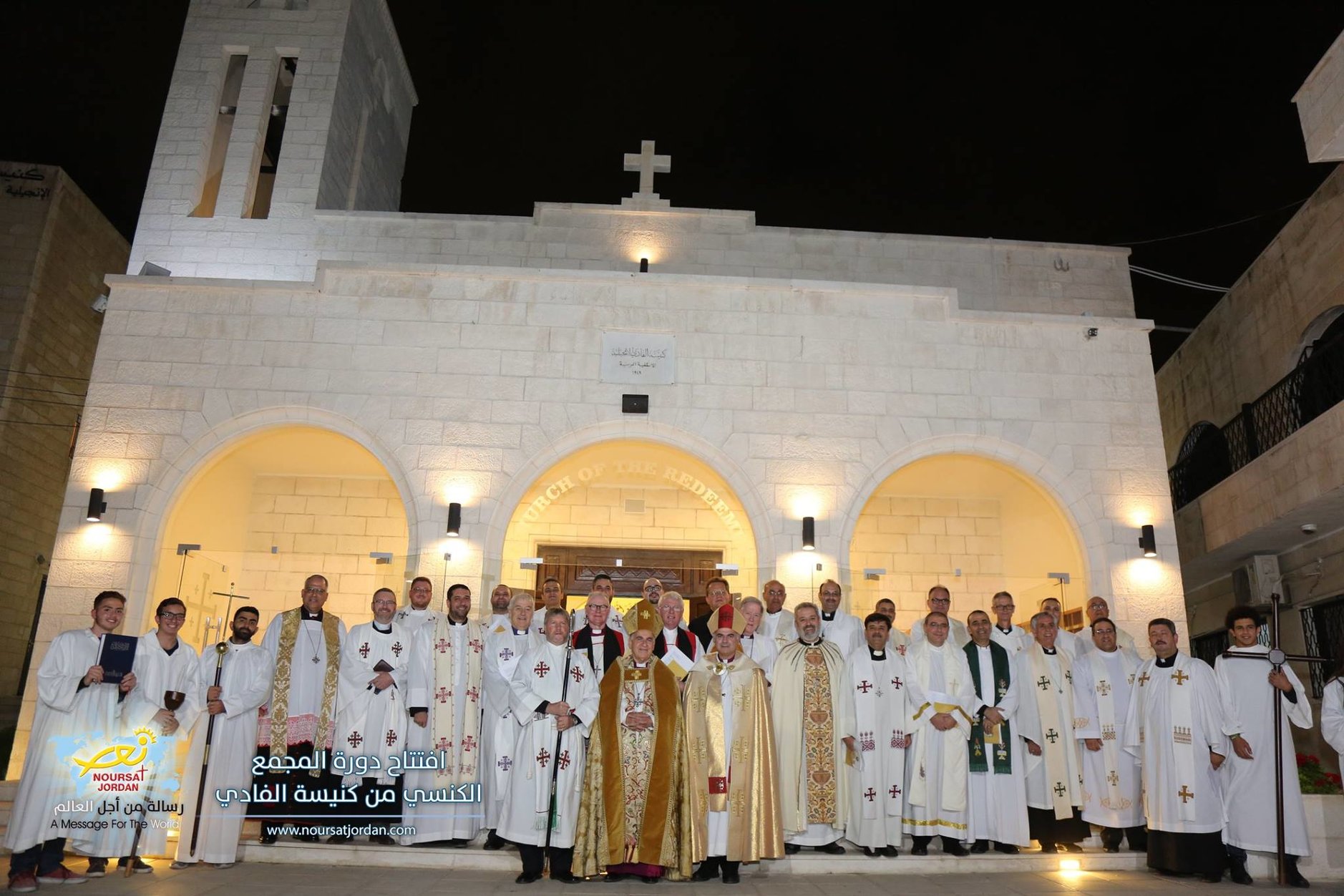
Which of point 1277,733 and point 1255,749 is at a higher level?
point 1277,733

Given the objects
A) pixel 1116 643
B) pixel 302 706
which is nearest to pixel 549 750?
pixel 302 706

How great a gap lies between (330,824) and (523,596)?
1.97 meters

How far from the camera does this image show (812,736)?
621 centimetres

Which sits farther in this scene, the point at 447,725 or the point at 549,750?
the point at 447,725

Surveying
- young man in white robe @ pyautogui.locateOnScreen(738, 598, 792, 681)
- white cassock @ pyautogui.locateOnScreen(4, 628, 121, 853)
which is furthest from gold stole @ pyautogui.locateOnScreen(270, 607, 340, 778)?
young man in white robe @ pyautogui.locateOnScreen(738, 598, 792, 681)

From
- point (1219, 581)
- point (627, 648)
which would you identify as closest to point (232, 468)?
point (627, 648)

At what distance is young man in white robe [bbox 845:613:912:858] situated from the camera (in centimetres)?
627

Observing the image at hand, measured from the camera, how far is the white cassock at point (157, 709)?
587cm

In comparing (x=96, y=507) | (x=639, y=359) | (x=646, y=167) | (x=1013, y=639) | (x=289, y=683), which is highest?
(x=646, y=167)

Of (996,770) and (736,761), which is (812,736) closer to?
(736,761)

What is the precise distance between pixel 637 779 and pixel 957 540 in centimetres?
600

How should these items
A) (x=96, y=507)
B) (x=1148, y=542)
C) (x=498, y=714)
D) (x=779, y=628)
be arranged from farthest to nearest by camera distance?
(x=1148, y=542) → (x=96, y=507) → (x=779, y=628) → (x=498, y=714)

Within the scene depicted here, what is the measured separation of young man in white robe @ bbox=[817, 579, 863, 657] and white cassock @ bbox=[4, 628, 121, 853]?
463 centimetres

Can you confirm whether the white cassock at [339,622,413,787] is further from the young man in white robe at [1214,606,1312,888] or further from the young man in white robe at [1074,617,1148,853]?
the young man in white robe at [1214,606,1312,888]
